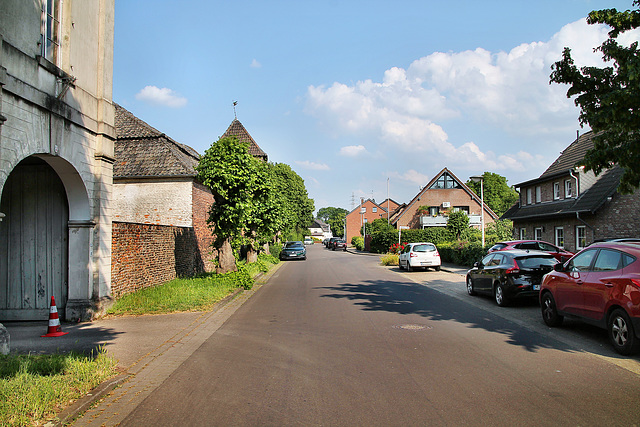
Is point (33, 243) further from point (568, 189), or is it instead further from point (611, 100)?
point (568, 189)

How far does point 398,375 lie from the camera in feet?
18.7

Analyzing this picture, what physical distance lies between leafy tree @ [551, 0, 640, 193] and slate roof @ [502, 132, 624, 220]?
12.2 meters

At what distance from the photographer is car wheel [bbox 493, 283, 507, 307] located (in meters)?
11.6

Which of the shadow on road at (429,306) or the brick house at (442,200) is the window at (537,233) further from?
the brick house at (442,200)

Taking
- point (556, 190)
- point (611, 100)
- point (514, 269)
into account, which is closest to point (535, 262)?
point (514, 269)

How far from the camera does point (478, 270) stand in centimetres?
1361

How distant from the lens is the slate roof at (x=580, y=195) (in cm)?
2283

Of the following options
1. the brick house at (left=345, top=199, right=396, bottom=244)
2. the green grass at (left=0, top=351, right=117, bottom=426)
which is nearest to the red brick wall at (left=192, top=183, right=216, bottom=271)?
the green grass at (left=0, top=351, right=117, bottom=426)

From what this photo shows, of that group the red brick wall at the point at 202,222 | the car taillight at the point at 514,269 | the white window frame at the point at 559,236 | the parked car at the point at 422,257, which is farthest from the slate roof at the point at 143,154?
the white window frame at the point at 559,236

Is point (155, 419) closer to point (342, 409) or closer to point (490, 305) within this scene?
point (342, 409)

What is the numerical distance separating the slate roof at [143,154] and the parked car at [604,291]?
52.9 feet

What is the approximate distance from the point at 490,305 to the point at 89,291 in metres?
9.83

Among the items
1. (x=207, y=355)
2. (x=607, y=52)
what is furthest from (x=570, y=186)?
(x=207, y=355)

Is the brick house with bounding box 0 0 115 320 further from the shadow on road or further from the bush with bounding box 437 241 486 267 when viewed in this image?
the bush with bounding box 437 241 486 267
